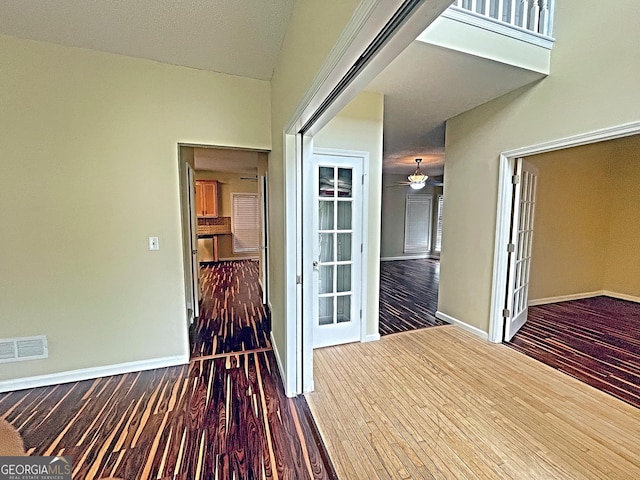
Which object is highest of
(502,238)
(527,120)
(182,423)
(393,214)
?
(527,120)

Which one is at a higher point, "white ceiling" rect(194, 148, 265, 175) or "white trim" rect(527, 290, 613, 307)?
"white ceiling" rect(194, 148, 265, 175)

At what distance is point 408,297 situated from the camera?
4.92 m

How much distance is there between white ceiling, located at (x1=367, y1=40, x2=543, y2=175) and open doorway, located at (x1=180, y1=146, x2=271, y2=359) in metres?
1.59

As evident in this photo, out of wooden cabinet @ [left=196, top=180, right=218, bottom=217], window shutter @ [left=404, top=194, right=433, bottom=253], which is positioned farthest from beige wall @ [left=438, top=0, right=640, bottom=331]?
wooden cabinet @ [left=196, top=180, right=218, bottom=217]

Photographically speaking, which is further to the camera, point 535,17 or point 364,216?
point 364,216

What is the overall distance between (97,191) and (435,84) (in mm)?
3148

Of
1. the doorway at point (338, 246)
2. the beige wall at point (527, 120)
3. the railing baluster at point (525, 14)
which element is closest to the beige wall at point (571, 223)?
the beige wall at point (527, 120)

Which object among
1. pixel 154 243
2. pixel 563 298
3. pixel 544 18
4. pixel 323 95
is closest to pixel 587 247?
pixel 563 298

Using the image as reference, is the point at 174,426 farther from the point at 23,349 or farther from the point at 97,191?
the point at 97,191

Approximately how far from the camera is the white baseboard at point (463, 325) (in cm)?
328

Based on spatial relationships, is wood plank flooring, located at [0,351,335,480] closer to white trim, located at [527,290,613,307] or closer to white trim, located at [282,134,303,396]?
white trim, located at [282,134,303,396]

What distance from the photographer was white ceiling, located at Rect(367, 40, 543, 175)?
2281mm

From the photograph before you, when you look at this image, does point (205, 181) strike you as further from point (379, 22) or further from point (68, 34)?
point (379, 22)

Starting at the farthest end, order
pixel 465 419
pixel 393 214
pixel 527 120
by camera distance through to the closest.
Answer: pixel 393 214 → pixel 527 120 → pixel 465 419
